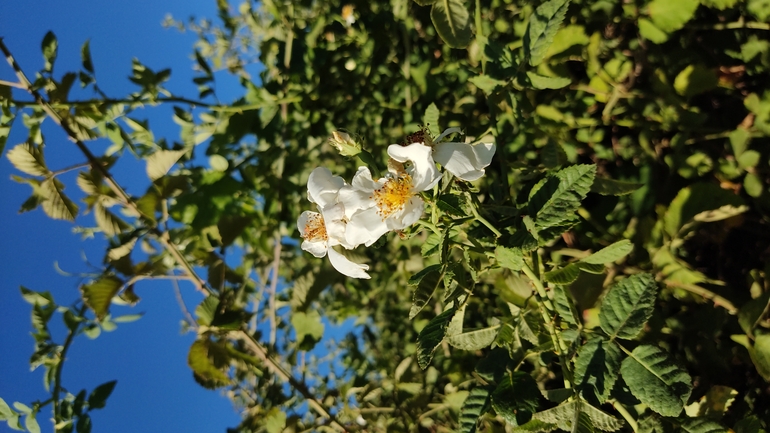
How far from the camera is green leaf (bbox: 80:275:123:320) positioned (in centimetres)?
125

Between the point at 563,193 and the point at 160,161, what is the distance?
98 cm

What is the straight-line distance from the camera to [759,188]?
126cm

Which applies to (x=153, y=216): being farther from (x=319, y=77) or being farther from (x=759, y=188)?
(x=759, y=188)

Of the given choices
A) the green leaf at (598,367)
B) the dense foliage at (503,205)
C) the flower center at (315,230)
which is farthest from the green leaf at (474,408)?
the flower center at (315,230)

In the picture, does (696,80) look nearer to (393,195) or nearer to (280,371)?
(393,195)

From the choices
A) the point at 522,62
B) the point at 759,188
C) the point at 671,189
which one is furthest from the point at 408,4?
the point at 759,188

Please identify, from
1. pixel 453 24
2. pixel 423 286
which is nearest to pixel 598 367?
pixel 423 286

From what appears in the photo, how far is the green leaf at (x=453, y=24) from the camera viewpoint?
44.3 inches

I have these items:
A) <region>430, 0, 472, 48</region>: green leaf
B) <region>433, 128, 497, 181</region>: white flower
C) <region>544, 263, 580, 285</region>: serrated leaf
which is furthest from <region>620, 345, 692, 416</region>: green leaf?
<region>430, 0, 472, 48</region>: green leaf

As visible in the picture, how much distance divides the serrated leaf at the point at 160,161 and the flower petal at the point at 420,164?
2.31 feet

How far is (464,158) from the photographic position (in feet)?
2.61

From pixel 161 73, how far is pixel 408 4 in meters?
0.80

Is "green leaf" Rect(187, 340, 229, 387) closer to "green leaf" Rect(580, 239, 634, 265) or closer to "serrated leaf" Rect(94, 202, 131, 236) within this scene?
"serrated leaf" Rect(94, 202, 131, 236)

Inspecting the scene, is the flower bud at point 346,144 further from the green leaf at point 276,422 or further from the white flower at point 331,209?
the green leaf at point 276,422
